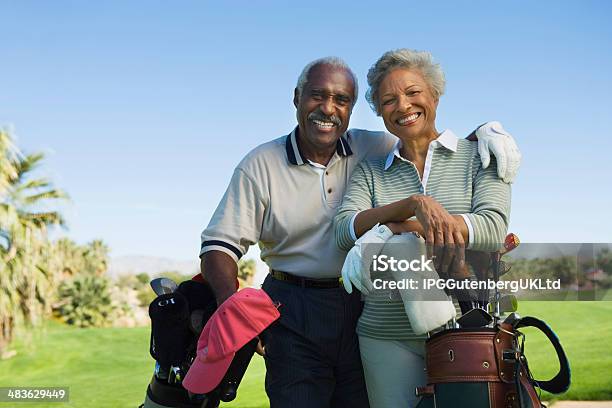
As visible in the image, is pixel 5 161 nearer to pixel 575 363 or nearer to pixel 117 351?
pixel 117 351

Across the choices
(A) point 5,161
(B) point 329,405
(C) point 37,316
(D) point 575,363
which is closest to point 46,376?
(C) point 37,316

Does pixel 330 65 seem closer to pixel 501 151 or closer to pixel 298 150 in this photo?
pixel 298 150

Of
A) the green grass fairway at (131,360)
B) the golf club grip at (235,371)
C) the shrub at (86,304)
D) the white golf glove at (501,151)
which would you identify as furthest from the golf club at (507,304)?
the shrub at (86,304)

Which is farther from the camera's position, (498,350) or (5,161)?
(5,161)

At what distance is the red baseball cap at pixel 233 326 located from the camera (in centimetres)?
241

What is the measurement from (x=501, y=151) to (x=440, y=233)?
1.21ft

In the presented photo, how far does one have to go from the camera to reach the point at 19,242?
54.4ft

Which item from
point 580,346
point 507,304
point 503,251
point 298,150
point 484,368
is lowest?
point 580,346

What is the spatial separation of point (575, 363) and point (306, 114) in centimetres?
1077

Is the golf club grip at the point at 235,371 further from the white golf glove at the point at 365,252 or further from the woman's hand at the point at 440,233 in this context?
the woman's hand at the point at 440,233

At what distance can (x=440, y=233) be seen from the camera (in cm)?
219

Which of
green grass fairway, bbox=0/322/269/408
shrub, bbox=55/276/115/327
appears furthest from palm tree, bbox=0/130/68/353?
shrub, bbox=55/276/115/327

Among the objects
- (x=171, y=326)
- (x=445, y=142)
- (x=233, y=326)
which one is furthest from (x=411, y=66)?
(x=171, y=326)

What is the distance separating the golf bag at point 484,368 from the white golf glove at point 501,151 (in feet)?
1.58
